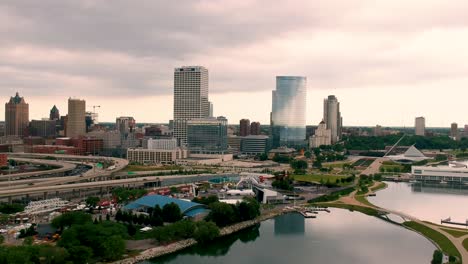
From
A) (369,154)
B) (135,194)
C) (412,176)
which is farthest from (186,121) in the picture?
(135,194)

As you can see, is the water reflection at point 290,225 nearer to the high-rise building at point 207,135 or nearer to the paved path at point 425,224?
the paved path at point 425,224

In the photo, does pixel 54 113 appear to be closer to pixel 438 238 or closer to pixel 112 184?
pixel 112 184

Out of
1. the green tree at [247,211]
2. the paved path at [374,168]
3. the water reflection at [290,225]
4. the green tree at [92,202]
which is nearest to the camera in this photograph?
the water reflection at [290,225]

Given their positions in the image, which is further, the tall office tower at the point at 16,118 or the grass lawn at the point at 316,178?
the tall office tower at the point at 16,118

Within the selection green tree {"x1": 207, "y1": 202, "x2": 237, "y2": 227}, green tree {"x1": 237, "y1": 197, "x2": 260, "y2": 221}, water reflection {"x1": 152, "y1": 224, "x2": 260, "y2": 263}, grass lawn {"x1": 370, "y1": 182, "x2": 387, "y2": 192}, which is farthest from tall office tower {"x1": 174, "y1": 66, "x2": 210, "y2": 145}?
water reflection {"x1": 152, "y1": 224, "x2": 260, "y2": 263}


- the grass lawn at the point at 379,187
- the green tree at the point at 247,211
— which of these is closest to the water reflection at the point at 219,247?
the green tree at the point at 247,211

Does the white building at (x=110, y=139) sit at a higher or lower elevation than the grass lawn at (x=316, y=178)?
higher

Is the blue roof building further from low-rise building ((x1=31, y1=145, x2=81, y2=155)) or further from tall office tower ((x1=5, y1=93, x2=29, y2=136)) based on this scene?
tall office tower ((x1=5, y1=93, x2=29, y2=136))
